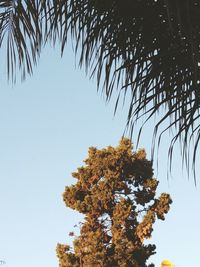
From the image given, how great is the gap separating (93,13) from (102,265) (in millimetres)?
21947

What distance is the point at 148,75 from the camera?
2.02m

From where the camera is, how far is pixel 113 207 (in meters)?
25.1

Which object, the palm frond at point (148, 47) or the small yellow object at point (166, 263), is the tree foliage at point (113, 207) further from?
the palm frond at point (148, 47)

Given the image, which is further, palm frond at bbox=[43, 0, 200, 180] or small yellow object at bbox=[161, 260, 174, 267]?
small yellow object at bbox=[161, 260, 174, 267]

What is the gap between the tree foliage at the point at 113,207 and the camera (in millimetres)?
23828

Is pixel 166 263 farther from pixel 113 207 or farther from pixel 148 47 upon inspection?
pixel 148 47

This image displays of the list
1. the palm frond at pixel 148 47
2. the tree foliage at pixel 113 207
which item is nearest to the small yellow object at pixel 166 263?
the tree foliage at pixel 113 207

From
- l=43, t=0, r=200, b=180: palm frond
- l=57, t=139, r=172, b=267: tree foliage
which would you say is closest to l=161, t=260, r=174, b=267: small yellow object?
l=57, t=139, r=172, b=267: tree foliage

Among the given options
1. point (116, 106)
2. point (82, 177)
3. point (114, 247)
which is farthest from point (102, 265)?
point (116, 106)

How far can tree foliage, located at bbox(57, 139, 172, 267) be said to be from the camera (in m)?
23.8

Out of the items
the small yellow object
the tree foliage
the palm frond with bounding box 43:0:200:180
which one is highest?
the tree foliage

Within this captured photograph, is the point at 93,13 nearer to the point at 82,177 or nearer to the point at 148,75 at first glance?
the point at 148,75

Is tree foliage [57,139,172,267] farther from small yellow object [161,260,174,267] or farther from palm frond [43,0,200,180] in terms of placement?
palm frond [43,0,200,180]

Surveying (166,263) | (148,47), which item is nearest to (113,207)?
(166,263)
